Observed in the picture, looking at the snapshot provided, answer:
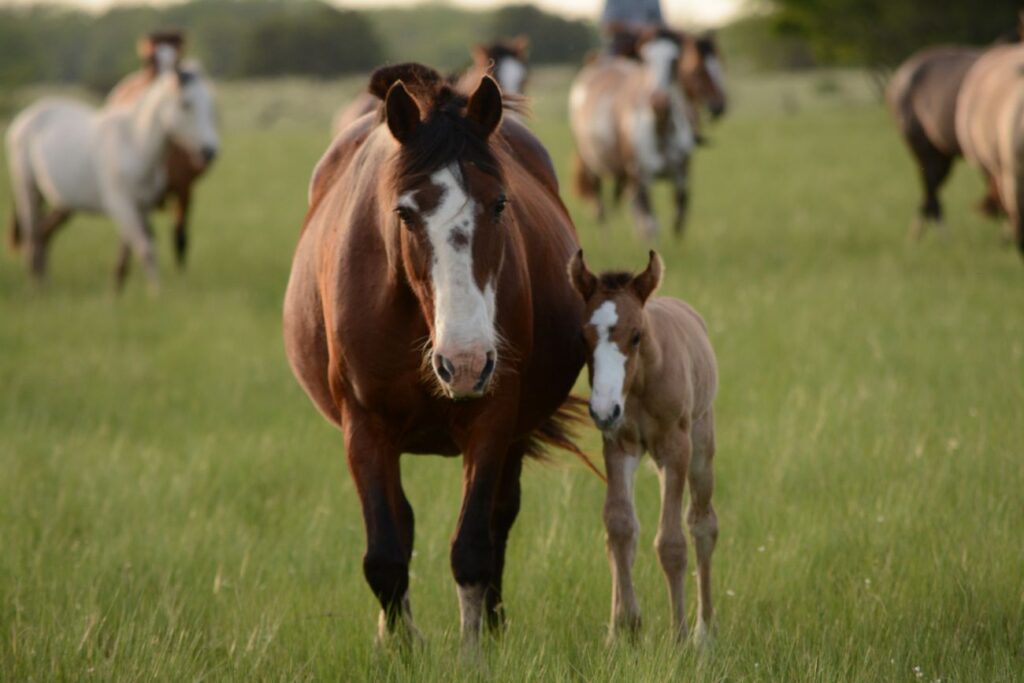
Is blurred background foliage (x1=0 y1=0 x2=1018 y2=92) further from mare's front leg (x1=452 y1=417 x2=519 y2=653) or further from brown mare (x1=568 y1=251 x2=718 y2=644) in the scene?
mare's front leg (x1=452 y1=417 x2=519 y2=653)

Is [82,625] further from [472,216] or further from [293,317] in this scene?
[472,216]

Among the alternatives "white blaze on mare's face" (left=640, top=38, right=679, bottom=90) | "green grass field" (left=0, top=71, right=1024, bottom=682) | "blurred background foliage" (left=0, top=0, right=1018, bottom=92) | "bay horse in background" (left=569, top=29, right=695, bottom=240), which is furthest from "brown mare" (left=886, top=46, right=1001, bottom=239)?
"white blaze on mare's face" (left=640, top=38, right=679, bottom=90)

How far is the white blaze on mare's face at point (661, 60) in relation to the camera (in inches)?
552

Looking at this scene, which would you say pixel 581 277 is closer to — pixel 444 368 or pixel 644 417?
pixel 644 417

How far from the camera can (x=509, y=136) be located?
5289 millimetres

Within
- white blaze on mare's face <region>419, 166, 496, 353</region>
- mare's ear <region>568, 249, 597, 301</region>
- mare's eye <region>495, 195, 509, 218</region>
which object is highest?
mare's eye <region>495, 195, 509, 218</region>

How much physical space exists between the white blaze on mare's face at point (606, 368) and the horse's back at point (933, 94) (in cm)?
1139

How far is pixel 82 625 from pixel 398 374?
123 centimetres

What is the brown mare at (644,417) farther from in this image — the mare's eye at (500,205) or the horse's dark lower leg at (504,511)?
the mare's eye at (500,205)

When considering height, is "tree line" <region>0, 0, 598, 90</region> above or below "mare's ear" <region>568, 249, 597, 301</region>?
below

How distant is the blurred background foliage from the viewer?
35.6m

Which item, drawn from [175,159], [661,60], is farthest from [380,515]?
[661,60]

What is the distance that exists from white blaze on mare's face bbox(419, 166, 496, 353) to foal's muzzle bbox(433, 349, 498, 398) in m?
0.02

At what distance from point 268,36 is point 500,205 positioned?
66.5 m
